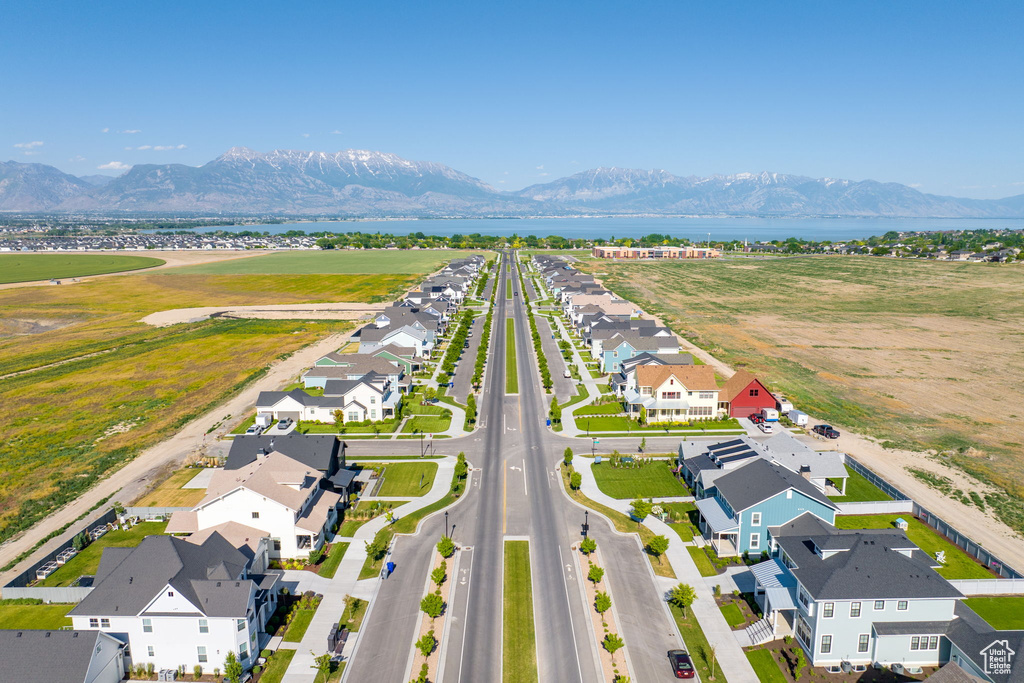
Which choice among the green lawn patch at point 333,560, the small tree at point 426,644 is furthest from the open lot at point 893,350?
the green lawn patch at point 333,560

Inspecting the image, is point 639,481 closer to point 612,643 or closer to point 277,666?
point 612,643

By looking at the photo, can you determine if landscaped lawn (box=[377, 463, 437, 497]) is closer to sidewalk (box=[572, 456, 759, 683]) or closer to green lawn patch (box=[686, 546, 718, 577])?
sidewalk (box=[572, 456, 759, 683])

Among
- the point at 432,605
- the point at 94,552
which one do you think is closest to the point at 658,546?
the point at 432,605

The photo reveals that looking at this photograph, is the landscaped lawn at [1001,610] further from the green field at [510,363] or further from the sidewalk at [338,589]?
the green field at [510,363]

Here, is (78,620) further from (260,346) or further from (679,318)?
(679,318)

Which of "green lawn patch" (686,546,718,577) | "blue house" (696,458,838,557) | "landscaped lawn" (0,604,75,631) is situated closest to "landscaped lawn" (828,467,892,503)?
"blue house" (696,458,838,557)

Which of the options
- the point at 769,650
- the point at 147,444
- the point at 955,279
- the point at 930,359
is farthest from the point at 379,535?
the point at 955,279
